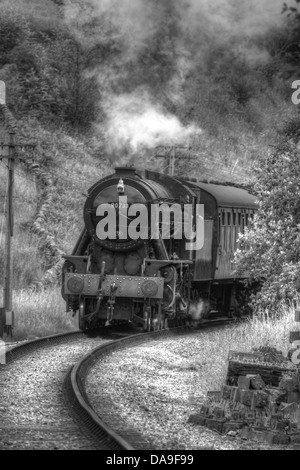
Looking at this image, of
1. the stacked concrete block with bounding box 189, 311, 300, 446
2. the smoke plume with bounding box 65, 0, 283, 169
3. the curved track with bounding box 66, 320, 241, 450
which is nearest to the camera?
the curved track with bounding box 66, 320, 241, 450

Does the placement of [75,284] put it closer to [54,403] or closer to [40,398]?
[40,398]

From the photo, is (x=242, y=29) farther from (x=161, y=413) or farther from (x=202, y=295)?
(x=161, y=413)

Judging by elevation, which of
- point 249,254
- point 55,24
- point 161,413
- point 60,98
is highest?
point 55,24

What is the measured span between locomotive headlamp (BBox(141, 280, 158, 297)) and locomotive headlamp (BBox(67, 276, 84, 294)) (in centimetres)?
128

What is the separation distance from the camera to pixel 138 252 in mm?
18031

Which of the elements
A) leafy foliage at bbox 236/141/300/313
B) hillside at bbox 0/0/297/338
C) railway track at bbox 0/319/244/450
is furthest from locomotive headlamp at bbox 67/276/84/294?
hillside at bbox 0/0/297/338

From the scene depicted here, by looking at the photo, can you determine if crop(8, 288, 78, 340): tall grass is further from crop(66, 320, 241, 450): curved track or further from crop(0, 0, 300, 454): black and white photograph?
crop(66, 320, 241, 450): curved track

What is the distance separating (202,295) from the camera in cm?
2089

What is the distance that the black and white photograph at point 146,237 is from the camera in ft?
29.4

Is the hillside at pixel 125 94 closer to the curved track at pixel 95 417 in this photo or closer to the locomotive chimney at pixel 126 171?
the locomotive chimney at pixel 126 171

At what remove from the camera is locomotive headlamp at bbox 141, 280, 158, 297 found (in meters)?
17.2
